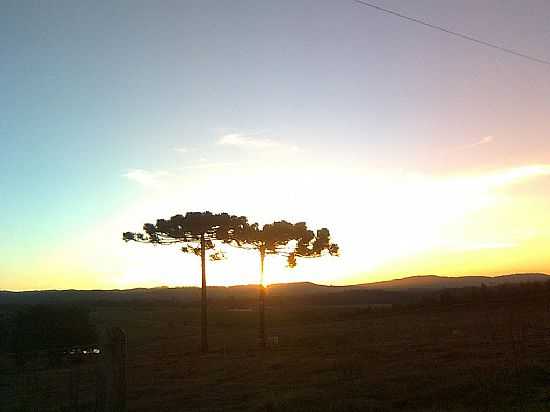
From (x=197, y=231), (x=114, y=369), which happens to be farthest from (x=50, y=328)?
(x=114, y=369)

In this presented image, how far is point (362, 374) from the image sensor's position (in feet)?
58.5

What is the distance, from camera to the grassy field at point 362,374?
12.5 metres

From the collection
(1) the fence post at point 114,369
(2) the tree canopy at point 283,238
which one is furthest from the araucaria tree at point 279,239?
(1) the fence post at point 114,369

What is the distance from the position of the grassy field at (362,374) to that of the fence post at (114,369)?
6250mm

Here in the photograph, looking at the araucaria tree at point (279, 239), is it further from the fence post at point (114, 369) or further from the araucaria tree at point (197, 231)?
the fence post at point (114, 369)

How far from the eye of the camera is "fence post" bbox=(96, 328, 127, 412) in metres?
5.97

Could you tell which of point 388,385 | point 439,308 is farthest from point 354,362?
point 439,308

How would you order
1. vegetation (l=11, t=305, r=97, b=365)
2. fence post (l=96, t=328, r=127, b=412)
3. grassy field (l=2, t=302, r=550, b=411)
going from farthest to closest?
vegetation (l=11, t=305, r=97, b=365), grassy field (l=2, t=302, r=550, b=411), fence post (l=96, t=328, r=127, b=412)

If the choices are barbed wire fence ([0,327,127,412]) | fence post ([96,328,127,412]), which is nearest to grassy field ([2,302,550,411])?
barbed wire fence ([0,327,127,412])

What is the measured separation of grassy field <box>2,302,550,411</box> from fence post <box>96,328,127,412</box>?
20.5 ft

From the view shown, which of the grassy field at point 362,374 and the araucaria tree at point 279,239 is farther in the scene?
the araucaria tree at point 279,239

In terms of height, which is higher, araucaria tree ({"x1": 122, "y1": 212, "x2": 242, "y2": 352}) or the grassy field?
araucaria tree ({"x1": 122, "y1": 212, "x2": 242, "y2": 352})

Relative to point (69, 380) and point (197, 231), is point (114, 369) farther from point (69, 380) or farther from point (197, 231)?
point (197, 231)

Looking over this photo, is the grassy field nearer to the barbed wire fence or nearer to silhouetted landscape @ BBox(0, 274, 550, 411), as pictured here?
silhouetted landscape @ BBox(0, 274, 550, 411)
